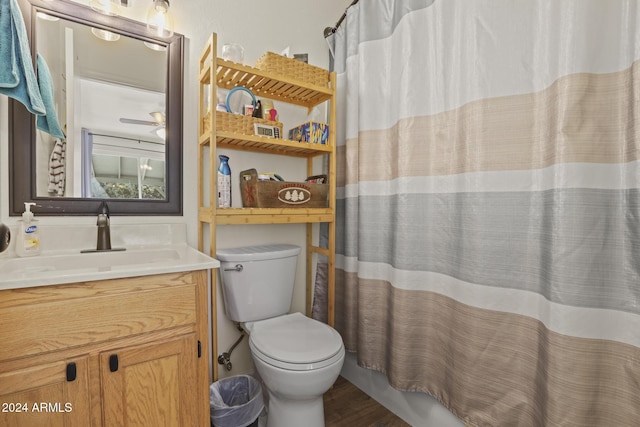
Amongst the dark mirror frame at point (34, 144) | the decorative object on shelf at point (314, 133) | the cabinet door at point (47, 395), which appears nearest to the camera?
the cabinet door at point (47, 395)

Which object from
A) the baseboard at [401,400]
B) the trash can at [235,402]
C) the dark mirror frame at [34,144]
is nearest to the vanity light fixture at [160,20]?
the dark mirror frame at [34,144]

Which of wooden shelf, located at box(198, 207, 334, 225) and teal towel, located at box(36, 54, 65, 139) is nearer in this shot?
teal towel, located at box(36, 54, 65, 139)

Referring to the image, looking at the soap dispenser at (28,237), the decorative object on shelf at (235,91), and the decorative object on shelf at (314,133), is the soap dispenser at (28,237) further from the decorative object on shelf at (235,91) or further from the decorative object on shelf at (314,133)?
the decorative object on shelf at (314,133)

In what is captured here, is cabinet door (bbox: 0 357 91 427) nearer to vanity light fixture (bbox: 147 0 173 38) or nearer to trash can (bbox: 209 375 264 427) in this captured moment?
trash can (bbox: 209 375 264 427)

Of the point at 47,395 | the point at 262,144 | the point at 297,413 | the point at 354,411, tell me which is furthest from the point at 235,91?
the point at 354,411

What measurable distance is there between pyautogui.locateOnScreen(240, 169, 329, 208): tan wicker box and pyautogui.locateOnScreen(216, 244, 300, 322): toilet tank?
0.82ft

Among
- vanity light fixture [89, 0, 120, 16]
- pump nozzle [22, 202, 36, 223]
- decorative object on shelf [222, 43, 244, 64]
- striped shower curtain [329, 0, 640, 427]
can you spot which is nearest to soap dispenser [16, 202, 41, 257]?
pump nozzle [22, 202, 36, 223]

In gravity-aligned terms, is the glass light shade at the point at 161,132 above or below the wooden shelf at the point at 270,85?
below

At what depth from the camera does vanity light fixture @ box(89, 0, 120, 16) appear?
127 cm

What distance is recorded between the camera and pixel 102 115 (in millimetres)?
1331

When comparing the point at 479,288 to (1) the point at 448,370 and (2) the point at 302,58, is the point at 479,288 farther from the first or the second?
(2) the point at 302,58

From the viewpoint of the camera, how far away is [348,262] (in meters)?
1.66

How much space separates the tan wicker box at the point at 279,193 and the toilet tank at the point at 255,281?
25 cm

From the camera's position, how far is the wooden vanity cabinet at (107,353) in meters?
0.79
